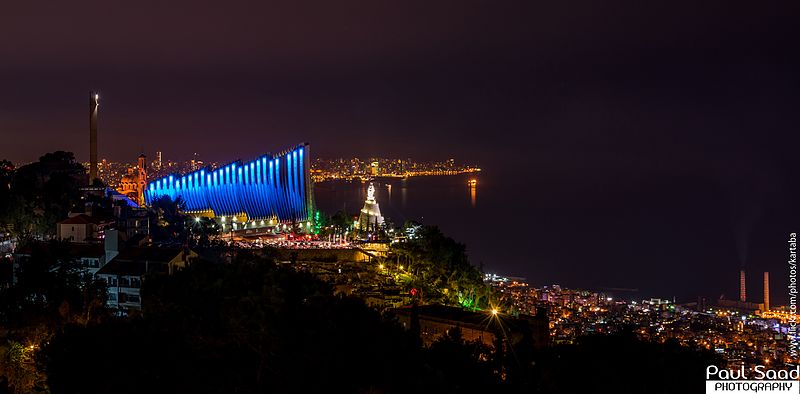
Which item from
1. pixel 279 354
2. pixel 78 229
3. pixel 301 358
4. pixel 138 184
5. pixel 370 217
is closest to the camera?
pixel 301 358

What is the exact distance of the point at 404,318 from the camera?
15.8 m

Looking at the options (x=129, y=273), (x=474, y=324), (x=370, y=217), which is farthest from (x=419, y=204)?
(x=474, y=324)

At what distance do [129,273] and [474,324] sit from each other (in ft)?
22.4

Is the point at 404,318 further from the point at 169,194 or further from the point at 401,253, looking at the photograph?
the point at 169,194

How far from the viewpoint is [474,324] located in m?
14.8

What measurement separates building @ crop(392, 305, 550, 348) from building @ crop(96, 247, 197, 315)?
4645 mm

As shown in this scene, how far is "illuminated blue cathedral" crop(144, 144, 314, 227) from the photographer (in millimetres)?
34938

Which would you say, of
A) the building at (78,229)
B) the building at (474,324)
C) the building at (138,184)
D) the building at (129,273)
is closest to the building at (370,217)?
the building at (138,184)

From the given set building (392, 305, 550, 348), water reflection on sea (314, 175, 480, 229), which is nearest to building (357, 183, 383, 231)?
building (392, 305, 550, 348)

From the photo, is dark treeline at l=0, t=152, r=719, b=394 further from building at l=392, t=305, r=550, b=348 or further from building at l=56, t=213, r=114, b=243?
building at l=56, t=213, r=114, b=243

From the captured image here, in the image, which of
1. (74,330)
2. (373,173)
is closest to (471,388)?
(74,330)

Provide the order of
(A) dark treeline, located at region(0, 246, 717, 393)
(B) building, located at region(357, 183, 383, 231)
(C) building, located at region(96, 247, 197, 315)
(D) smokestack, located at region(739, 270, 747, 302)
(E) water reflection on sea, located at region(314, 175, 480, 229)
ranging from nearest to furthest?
(A) dark treeline, located at region(0, 246, 717, 393)
(C) building, located at region(96, 247, 197, 315)
(D) smokestack, located at region(739, 270, 747, 302)
(B) building, located at region(357, 183, 383, 231)
(E) water reflection on sea, located at region(314, 175, 480, 229)

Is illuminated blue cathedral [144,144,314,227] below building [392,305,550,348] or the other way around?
the other way around

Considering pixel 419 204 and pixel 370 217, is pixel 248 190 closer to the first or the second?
pixel 370 217
